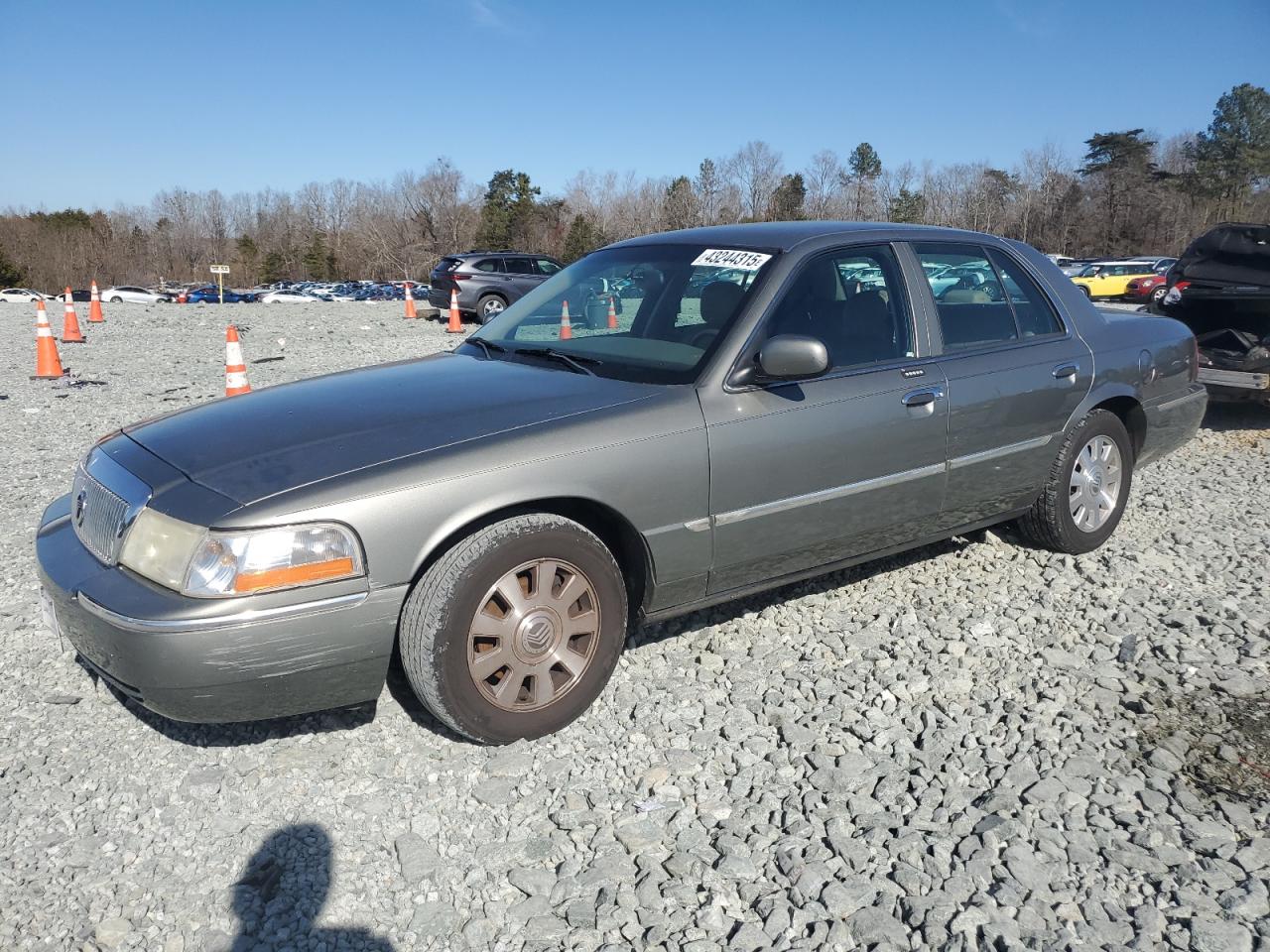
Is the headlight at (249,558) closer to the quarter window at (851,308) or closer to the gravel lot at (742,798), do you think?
the gravel lot at (742,798)

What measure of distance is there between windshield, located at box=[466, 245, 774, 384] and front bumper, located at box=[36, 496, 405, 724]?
Result: 130cm

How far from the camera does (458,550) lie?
9.46 feet

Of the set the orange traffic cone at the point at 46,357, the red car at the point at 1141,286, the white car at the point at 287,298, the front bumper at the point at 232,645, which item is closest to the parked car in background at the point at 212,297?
the white car at the point at 287,298

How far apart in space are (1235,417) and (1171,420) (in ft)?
13.6

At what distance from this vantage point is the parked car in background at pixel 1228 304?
7570 millimetres

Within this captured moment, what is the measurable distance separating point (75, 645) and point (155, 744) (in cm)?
41

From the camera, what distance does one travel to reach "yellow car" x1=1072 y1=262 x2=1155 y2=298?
102 ft

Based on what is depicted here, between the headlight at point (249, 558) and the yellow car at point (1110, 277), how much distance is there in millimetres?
32359

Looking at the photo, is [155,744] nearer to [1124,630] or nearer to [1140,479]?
[1124,630]

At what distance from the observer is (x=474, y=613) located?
290 cm

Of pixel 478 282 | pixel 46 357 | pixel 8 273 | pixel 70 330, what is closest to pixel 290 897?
pixel 46 357

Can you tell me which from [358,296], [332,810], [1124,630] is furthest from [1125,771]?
[358,296]

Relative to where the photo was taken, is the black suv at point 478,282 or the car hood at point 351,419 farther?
the black suv at point 478,282

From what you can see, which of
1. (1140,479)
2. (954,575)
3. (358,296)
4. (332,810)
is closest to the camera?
(332,810)
